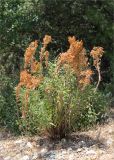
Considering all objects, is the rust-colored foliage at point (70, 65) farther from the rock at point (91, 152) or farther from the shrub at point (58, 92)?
the rock at point (91, 152)

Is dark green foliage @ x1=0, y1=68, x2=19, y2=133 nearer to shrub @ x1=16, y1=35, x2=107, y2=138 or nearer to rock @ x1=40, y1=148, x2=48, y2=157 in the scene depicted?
shrub @ x1=16, y1=35, x2=107, y2=138

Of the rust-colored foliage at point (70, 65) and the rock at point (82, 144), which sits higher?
the rust-colored foliage at point (70, 65)

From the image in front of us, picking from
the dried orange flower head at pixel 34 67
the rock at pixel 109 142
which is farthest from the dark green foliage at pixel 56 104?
the rock at pixel 109 142

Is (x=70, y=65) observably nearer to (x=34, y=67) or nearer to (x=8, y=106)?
(x=34, y=67)

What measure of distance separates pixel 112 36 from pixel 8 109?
223 centimetres

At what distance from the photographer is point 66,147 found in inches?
239

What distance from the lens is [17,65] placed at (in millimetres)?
8961

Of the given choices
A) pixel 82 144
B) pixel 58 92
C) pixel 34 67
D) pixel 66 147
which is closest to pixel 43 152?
pixel 66 147

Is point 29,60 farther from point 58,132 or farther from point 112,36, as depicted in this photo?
point 112,36

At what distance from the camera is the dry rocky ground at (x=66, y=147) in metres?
5.88

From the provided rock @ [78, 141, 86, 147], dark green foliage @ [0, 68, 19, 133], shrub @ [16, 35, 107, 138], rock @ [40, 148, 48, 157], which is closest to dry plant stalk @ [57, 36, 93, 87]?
shrub @ [16, 35, 107, 138]

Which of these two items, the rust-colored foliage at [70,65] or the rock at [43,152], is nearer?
the rust-colored foliage at [70,65]

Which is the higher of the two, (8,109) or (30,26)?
(30,26)

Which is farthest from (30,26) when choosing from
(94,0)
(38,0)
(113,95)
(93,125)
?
(93,125)
